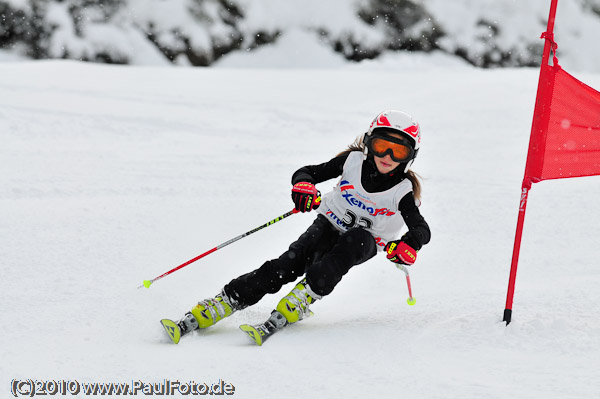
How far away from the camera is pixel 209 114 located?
9.27 metres

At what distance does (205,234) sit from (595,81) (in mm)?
9704

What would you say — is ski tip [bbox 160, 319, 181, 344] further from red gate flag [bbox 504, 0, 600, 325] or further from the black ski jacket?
red gate flag [bbox 504, 0, 600, 325]

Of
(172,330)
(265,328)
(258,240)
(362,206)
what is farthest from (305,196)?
(258,240)

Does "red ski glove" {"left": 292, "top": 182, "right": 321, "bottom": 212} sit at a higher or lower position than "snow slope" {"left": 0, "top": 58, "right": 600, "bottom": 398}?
higher

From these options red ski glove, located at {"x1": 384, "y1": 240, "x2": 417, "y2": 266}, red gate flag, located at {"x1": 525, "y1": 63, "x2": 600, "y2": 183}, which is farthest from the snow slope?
red gate flag, located at {"x1": 525, "y1": 63, "x2": 600, "y2": 183}

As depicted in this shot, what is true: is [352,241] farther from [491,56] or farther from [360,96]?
[491,56]

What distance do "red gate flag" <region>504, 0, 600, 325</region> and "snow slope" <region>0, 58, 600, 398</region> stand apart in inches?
27.6

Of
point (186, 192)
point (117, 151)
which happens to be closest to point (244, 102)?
point (117, 151)

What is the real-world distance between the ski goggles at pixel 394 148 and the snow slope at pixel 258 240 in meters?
0.85

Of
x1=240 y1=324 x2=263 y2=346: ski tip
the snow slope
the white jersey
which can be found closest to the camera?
the snow slope

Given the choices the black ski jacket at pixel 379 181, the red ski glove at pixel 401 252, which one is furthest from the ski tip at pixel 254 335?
the black ski jacket at pixel 379 181

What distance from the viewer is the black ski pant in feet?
10.6

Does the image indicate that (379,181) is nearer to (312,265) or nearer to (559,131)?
(312,265)

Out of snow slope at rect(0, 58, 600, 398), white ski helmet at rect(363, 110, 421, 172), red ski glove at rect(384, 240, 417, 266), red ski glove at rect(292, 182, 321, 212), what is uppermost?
white ski helmet at rect(363, 110, 421, 172)
